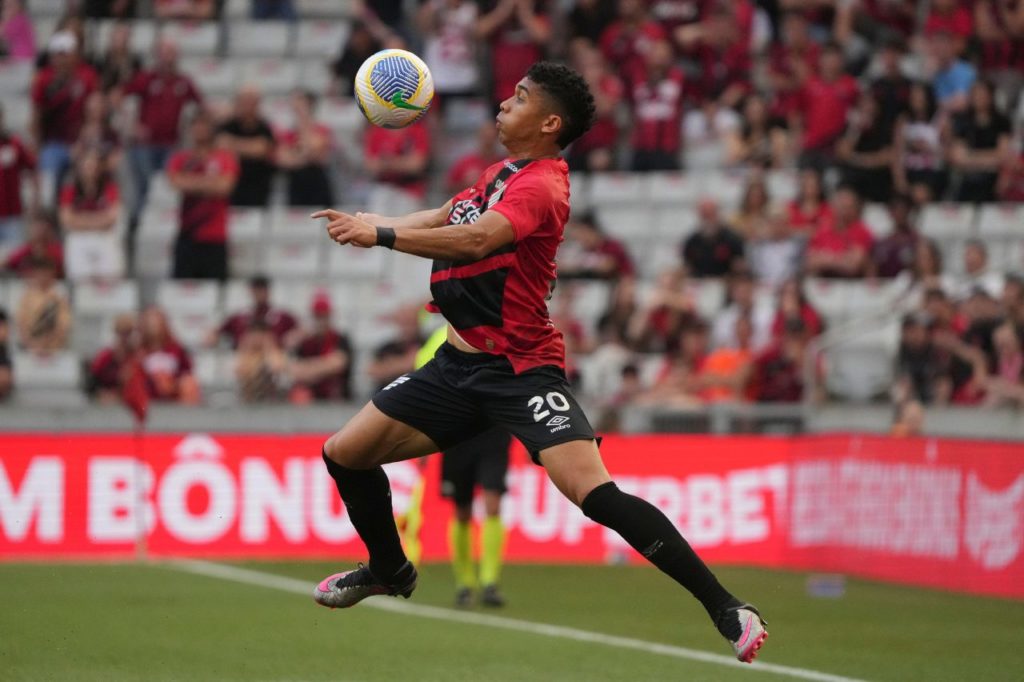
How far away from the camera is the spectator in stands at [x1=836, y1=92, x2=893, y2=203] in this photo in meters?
18.8

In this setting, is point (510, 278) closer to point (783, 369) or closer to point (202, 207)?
point (783, 369)

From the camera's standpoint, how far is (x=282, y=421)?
15.7 metres

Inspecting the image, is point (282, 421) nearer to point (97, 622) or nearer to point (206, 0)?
point (97, 622)

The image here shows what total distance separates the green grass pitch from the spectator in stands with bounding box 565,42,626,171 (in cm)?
636

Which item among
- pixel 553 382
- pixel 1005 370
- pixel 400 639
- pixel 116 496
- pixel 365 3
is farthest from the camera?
pixel 365 3

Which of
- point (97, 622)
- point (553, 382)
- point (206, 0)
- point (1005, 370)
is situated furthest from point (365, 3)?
point (553, 382)

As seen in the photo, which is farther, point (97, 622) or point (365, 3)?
point (365, 3)

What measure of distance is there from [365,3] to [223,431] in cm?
715

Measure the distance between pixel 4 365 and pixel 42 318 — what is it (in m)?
0.95

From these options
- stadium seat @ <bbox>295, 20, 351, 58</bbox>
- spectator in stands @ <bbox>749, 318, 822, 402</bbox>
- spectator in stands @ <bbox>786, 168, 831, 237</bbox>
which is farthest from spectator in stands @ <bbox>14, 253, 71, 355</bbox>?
spectator in stands @ <bbox>786, 168, 831, 237</bbox>

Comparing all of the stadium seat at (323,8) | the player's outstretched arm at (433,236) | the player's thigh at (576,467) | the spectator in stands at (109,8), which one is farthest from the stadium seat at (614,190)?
the player's outstretched arm at (433,236)

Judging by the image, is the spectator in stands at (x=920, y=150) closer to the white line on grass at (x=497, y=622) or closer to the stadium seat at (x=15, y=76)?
the white line on grass at (x=497, y=622)

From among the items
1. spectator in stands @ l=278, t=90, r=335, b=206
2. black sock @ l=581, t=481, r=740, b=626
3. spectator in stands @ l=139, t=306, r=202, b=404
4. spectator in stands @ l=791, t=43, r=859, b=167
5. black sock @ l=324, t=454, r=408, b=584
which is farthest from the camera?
spectator in stands @ l=791, t=43, r=859, b=167

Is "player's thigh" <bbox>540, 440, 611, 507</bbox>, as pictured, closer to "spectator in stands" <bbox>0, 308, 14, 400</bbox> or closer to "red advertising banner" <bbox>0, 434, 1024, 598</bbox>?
"red advertising banner" <bbox>0, 434, 1024, 598</bbox>
